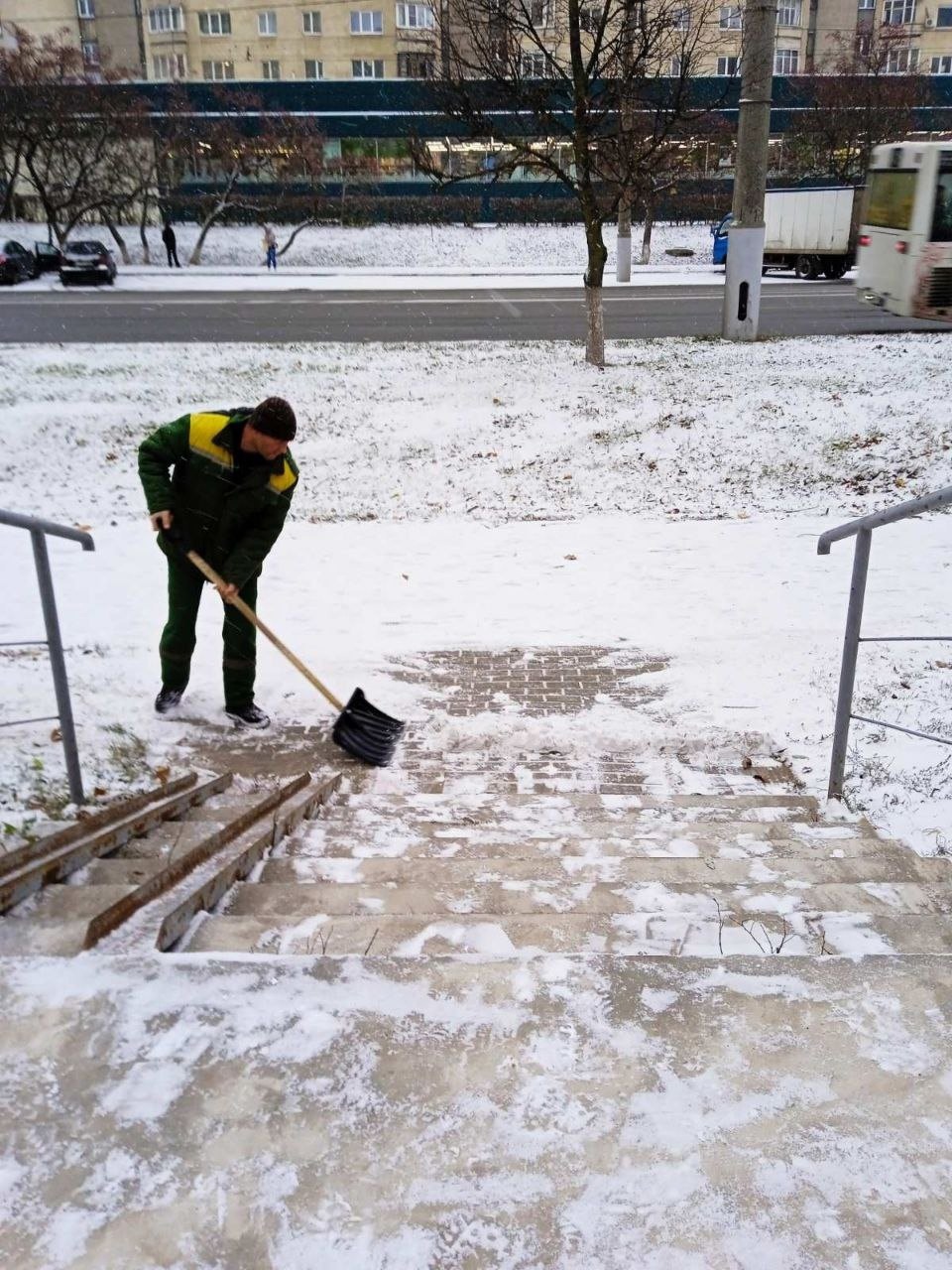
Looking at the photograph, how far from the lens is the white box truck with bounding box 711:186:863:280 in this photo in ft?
88.5

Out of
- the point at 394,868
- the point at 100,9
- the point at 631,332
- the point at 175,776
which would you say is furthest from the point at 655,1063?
the point at 100,9

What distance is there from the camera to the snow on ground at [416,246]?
35969 millimetres

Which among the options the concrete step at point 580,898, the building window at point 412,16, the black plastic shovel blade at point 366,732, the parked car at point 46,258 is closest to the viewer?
the concrete step at point 580,898

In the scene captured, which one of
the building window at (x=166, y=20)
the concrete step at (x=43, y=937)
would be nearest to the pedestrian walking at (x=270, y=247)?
the building window at (x=166, y=20)

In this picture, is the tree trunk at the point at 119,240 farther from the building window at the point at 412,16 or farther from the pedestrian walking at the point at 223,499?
the pedestrian walking at the point at 223,499

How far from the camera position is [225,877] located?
10.3 ft

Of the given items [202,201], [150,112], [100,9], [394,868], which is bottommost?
[394,868]

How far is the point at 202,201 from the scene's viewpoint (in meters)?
41.7

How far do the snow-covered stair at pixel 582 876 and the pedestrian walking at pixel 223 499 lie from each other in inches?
53.3

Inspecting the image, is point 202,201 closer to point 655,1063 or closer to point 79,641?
point 79,641

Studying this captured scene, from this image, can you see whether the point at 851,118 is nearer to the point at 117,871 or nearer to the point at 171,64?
the point at 171,64

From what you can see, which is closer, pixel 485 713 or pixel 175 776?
pixel 175 776

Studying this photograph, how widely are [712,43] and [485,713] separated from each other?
13243 mm

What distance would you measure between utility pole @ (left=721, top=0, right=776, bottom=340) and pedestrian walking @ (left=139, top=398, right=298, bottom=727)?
1174 cm
